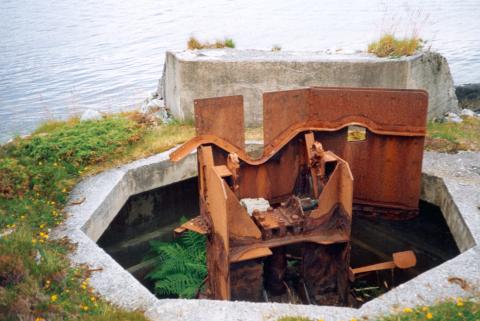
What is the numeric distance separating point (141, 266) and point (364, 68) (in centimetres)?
399

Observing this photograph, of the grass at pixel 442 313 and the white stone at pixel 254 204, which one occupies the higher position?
the grass at pixel 442 313

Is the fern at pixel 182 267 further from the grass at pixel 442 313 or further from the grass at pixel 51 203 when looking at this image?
the grass at pixel 442 313

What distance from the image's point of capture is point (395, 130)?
4852 mm

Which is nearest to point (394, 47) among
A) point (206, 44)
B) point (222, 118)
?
point (206, 44)

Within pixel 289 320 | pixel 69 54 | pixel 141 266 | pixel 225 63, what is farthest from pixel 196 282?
pixel 69 54

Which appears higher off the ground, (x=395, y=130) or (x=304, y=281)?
(x=395, y=130)

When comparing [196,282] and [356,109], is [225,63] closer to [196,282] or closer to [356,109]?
[356,109]

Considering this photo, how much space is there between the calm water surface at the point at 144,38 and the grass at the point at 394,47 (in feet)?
7.90

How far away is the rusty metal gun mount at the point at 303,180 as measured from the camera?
166 inches

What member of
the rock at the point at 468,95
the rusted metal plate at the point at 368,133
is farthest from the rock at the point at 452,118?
the rock at the point at 468,95

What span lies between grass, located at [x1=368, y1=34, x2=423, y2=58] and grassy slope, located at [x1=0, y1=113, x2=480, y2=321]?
1.11 metres

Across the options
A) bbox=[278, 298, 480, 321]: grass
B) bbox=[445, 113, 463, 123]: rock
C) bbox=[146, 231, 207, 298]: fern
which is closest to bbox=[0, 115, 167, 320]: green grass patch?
bbox=[146, 231, 207, 298]: fern

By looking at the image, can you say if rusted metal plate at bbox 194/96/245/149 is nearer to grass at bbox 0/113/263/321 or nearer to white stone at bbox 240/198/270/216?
white stone at bbox 240/198/270/216

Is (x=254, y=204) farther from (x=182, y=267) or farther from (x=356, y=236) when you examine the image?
(x=356, y=236)
